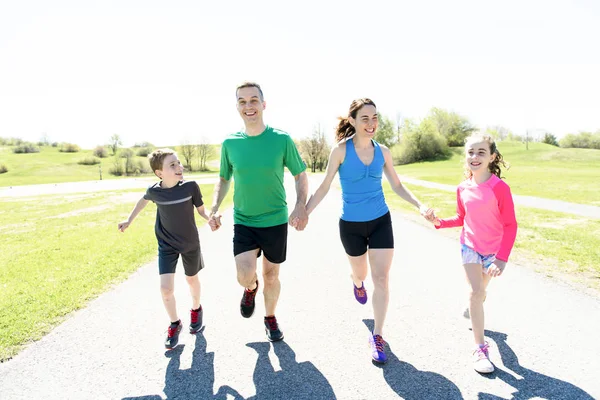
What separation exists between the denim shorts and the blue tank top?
846 mm

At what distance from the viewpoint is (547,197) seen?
1711 cm

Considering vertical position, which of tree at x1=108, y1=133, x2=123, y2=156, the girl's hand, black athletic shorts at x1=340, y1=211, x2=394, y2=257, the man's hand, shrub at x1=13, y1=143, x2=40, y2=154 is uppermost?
tree at x1=108, y1=133, x2=123, y2=156

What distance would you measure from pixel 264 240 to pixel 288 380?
1286mm

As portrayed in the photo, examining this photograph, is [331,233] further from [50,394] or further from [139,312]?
[50,394]

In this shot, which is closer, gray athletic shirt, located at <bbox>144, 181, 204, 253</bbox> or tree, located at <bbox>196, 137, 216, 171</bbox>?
gray athletic shirt, located at <bbox>144, 181, 204, 253</bbox>

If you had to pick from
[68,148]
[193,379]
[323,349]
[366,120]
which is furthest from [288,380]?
[68,148]

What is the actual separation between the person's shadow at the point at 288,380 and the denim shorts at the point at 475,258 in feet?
5.54

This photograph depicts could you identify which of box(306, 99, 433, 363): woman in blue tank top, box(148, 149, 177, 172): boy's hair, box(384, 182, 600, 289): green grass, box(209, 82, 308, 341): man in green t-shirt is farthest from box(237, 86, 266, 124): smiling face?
box(384, 182, 600, 289): green grass

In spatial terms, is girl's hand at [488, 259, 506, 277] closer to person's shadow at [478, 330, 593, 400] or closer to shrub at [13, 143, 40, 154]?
person's shadow at [478, 330, 593, 400]

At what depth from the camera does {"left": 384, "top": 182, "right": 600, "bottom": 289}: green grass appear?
19.9ft

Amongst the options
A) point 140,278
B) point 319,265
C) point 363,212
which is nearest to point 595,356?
point 363,212

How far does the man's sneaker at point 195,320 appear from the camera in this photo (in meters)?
3.94

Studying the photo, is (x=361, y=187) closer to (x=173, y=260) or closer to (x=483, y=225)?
(x=483, y=225)

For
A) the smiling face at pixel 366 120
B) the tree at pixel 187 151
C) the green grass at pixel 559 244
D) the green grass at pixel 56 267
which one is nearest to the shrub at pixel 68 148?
A: the tree at pixel 187 151
